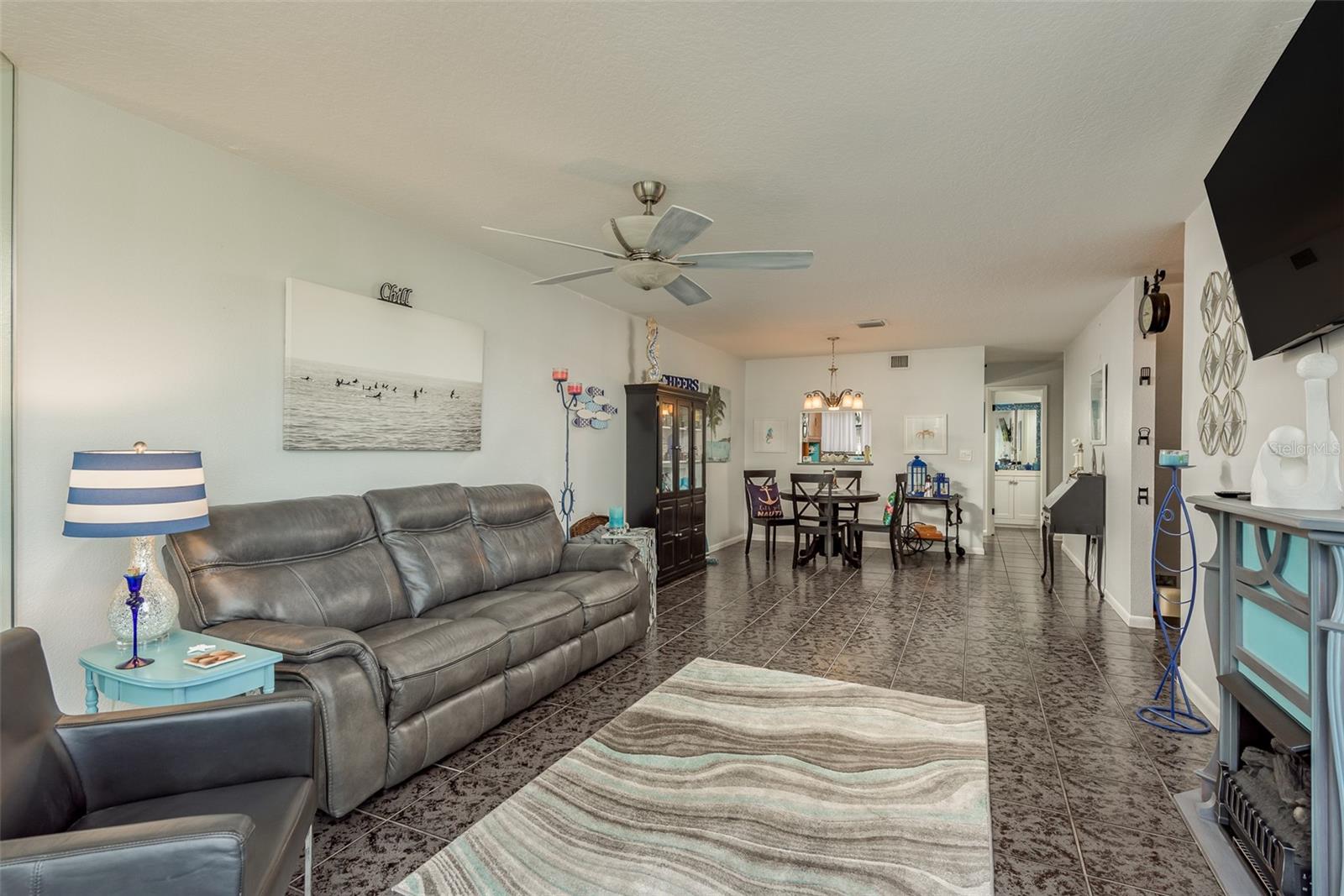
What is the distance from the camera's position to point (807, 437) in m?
8.97

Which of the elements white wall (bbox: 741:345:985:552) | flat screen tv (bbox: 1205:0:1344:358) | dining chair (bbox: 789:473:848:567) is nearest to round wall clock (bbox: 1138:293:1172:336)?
flat screen tv (bbox: 1205:0:1344:358)

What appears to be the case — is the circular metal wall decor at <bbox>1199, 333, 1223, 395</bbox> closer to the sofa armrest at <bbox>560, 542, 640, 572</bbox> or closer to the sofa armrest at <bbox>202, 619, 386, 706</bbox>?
the sofa armrest at <bbox>560, 542, 640, 572</bbox>

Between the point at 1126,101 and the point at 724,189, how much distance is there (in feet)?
5.41

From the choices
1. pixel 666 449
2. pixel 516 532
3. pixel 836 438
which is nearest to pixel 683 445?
pixel 666 449

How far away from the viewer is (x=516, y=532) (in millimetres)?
4051

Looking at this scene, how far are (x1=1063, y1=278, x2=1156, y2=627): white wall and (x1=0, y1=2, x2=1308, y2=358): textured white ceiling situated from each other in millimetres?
1098

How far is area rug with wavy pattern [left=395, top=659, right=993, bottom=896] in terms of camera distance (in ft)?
6.35

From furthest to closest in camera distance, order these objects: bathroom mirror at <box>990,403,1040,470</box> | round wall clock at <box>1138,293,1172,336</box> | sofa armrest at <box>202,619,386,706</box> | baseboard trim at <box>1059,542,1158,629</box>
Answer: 1. bathroom mirror at <box>990,403,1040,470</box>
2. baseboard trim at <box>1059,542,1158,629</box>
3. round wall clock at <box>1138,293,1172,336</box>
4. sofa armrest at <box>202,619,386,706</box>

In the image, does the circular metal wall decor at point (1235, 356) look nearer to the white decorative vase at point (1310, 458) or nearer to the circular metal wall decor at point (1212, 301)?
the circular metal wall decor at point (1212, 301)

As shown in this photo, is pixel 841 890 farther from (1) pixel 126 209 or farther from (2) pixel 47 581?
(1) pixel 126 209

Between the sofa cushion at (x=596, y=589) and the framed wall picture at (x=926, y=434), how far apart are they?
5504 millimetres

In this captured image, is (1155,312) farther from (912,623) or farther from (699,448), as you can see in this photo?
(699,448)

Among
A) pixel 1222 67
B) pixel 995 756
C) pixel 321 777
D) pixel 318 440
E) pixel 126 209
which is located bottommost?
pixel 995 756

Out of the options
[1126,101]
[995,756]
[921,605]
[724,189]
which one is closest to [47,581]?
[724,189]
